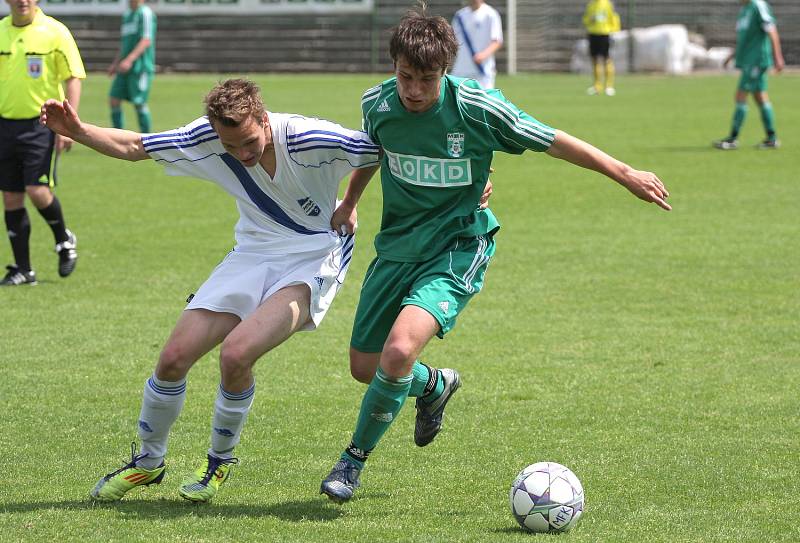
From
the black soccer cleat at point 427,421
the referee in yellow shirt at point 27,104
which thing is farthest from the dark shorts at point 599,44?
the black soccer cleat at point 427,421

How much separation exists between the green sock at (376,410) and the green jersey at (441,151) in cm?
56

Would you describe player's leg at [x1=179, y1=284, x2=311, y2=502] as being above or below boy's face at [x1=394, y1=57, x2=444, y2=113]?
below

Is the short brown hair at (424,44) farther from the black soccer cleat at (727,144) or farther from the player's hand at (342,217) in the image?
the black soccer cleat at (727,144)

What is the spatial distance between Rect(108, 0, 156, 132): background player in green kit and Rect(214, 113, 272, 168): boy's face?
506 inches

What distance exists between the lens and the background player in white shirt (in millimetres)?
16578

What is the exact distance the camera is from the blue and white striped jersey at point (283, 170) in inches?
192

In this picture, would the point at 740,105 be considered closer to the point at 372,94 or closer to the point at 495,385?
the point at 495,385

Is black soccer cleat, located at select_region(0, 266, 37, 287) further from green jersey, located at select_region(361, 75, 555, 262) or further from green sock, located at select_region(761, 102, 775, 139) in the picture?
green sock, located at select_region(761, 102, 775, 139)

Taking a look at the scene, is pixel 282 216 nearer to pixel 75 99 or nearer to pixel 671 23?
pixel 75 99

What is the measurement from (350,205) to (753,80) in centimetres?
1233

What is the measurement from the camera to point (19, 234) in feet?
30.0

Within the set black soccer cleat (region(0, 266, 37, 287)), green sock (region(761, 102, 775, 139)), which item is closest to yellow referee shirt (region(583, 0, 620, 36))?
green sock (region(761, 102, 775, 139))

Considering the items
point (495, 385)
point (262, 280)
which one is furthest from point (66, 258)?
point (262, 280)

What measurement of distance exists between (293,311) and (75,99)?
5.06m
